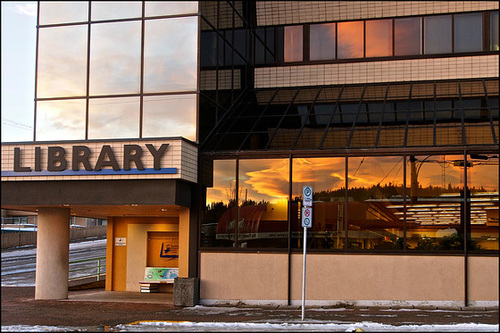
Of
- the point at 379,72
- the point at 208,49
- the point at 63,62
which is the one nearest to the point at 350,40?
the point at 379,72

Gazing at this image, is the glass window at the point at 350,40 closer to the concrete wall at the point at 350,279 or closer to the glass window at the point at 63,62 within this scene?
the concrete wall at the point at 350,279

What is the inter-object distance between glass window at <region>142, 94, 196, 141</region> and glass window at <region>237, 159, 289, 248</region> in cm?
216

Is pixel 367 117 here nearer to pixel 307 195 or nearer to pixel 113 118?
pixel 307 195

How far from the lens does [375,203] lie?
1680cm

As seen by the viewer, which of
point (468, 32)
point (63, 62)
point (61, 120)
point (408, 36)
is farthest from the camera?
point (408, 36)

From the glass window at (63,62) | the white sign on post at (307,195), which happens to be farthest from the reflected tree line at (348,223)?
the glass window at (63,62)

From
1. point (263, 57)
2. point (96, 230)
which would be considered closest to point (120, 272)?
point (263, 57)

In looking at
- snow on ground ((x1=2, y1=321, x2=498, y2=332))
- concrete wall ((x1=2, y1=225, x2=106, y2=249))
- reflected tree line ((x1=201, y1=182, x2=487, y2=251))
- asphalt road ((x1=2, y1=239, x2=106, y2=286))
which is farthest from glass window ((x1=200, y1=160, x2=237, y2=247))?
concrete wall ((x1=2, y1=225, x2=106, y2=249))

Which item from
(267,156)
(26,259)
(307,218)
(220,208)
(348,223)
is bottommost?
(26,259)

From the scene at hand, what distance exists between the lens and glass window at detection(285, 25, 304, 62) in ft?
72.7

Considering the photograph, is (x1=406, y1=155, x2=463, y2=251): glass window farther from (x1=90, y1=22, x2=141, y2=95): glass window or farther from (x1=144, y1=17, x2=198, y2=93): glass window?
(x1=90, y1=22, x2=141, y2=95): glass window

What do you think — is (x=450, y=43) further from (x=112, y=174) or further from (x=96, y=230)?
(x=96, y=230)

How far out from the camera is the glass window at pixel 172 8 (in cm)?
1811

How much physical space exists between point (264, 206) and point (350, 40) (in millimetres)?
7769
